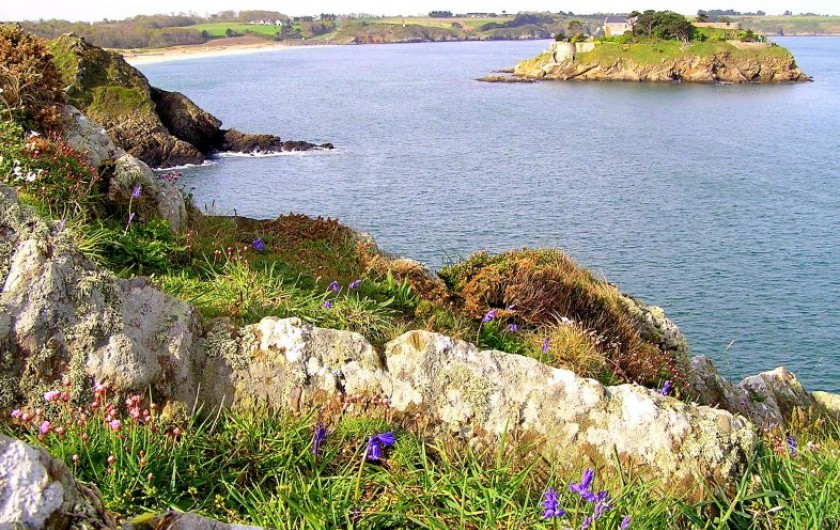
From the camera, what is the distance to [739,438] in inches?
221

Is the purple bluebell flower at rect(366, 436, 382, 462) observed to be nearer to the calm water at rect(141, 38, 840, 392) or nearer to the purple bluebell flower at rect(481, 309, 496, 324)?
the purple bluebell flower at rect(481, 309, 496, 324)

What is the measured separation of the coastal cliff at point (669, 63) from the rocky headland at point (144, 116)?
73024 mm

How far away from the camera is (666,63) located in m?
120

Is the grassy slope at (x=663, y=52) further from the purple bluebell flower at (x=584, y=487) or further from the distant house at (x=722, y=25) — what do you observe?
the purple bluebell flower at (x=584, y=487)

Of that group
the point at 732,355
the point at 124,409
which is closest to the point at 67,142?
the point at 124,409

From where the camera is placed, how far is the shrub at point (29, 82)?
828 cm

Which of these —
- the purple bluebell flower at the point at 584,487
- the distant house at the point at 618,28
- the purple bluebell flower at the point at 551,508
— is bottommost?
the purple bluebell flower at the point at 551,508

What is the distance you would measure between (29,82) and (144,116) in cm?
4911

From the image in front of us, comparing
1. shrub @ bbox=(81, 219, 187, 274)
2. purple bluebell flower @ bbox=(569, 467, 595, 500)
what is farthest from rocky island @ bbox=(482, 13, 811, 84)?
purple bluebell flower @ bbox=(569, 467, 595, 500)

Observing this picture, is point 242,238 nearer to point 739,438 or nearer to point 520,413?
point 520,413

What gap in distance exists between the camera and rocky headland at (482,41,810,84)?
4596 inches

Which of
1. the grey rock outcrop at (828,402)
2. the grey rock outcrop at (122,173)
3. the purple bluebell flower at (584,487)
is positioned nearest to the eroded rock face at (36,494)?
the purple bluebell flower at (584,487)

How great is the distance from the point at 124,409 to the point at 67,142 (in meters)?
4.88

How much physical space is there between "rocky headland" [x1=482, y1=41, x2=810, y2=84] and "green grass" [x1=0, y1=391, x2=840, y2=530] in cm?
11477
